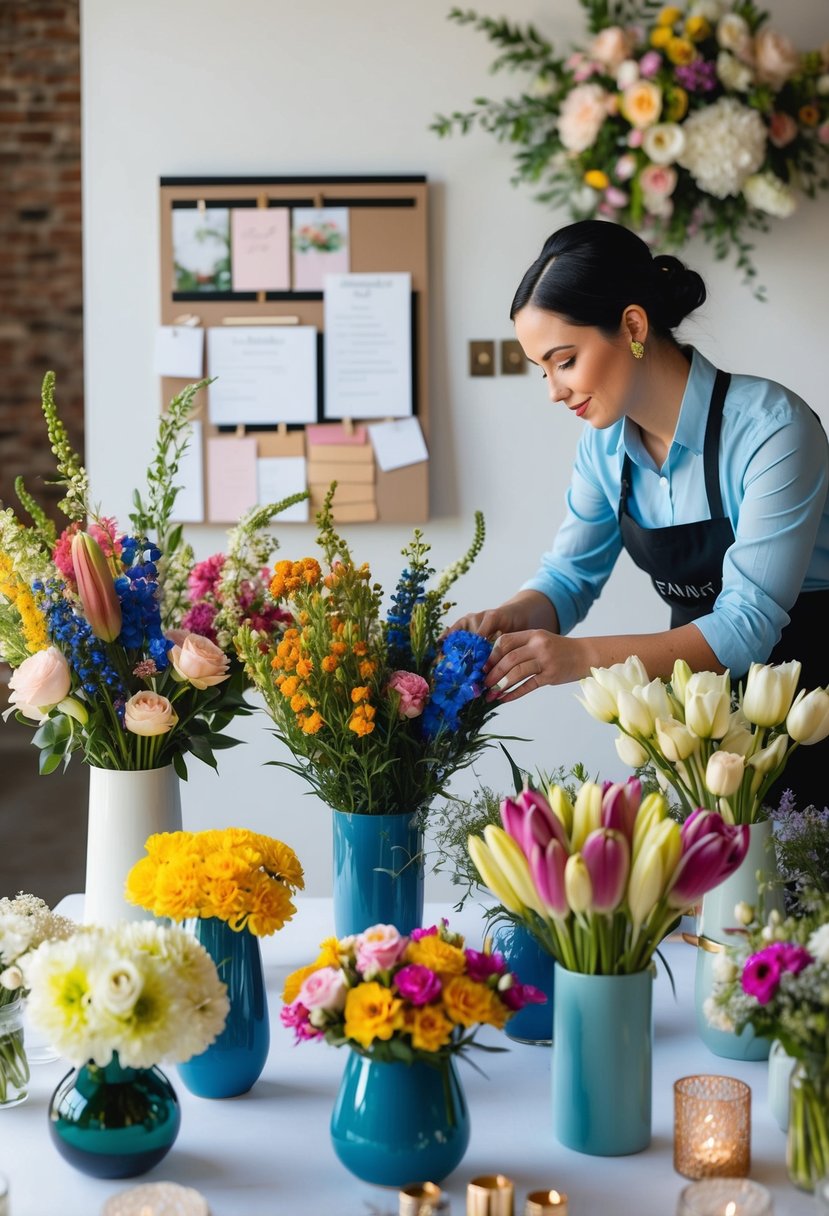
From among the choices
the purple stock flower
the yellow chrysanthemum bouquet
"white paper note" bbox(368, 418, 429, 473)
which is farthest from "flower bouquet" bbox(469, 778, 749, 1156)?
"white paper note" bbox(368, 418, 429, 473)

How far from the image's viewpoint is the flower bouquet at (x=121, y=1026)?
3.03 feet

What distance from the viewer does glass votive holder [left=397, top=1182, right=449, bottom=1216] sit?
84 centimetres

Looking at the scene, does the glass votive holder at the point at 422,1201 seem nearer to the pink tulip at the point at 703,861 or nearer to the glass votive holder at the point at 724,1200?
the glass votive holder at the point at 724,1200

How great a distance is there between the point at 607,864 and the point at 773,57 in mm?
2510

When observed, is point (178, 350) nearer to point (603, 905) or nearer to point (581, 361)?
point (581, 361)

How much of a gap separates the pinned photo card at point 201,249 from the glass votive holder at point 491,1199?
2.66 metres

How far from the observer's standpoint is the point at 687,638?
5.91 ft

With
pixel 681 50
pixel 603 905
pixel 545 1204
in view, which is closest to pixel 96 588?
pixel 603 905

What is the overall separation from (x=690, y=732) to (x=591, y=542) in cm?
105

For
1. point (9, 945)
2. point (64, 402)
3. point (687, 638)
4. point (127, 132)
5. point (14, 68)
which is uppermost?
point (14, 68)

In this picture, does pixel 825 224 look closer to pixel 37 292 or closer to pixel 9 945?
pixel 9 945

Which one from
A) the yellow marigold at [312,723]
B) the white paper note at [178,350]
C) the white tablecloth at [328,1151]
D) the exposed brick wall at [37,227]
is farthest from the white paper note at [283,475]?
the exposed brick wall at [37,227]

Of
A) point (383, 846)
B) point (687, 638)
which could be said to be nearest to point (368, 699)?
point (383, 846)

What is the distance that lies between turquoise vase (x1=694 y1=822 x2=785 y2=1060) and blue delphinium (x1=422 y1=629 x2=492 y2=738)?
300 millimetres
